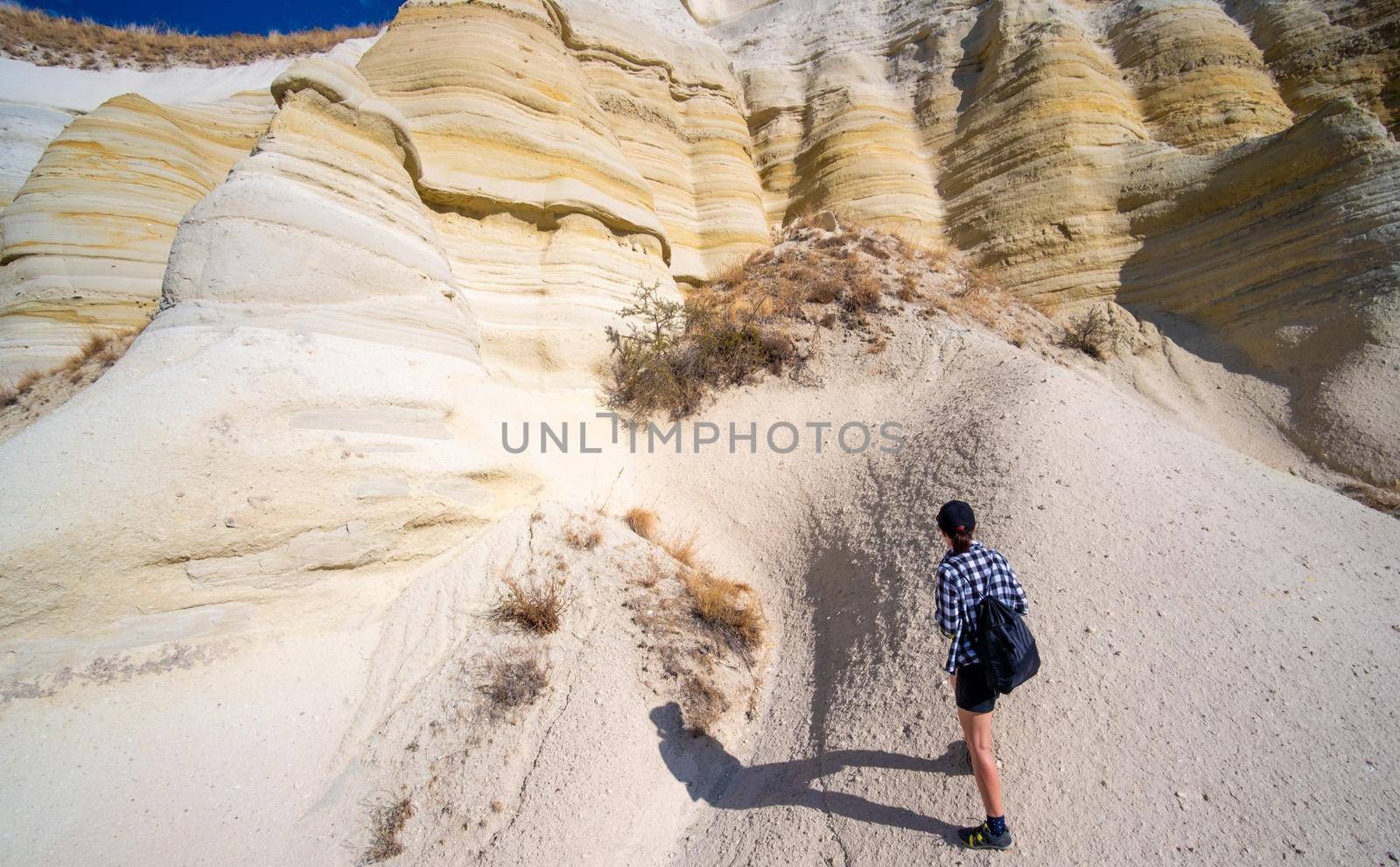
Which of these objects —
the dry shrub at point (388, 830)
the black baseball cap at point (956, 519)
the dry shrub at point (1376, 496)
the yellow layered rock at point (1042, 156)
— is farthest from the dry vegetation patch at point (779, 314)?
the black baseball cap at point (956, 519)

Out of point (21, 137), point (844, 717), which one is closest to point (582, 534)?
point (844, 717)

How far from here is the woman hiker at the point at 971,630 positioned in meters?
2.31

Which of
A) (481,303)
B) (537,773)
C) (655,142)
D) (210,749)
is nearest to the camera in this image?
(210,749)

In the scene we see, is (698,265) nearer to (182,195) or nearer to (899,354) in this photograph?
(899,354)

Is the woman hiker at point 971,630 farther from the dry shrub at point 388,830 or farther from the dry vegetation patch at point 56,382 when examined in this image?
the dry vegetation patch at point 56,382

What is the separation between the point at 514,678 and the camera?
3508mm

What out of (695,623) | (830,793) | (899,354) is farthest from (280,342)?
(899,354)

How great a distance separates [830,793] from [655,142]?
11.7 m

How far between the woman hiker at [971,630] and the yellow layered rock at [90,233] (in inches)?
443

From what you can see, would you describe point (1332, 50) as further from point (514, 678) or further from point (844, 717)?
point (514, 678)

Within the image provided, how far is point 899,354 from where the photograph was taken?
23.1 ft

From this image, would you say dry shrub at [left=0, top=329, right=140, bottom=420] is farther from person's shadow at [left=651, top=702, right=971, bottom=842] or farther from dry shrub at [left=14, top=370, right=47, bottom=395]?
person's shadow at [left=651, top=702, right=971, bottom=842]

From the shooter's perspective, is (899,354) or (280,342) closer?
(280,342)

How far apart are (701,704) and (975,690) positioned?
1.91 metres
